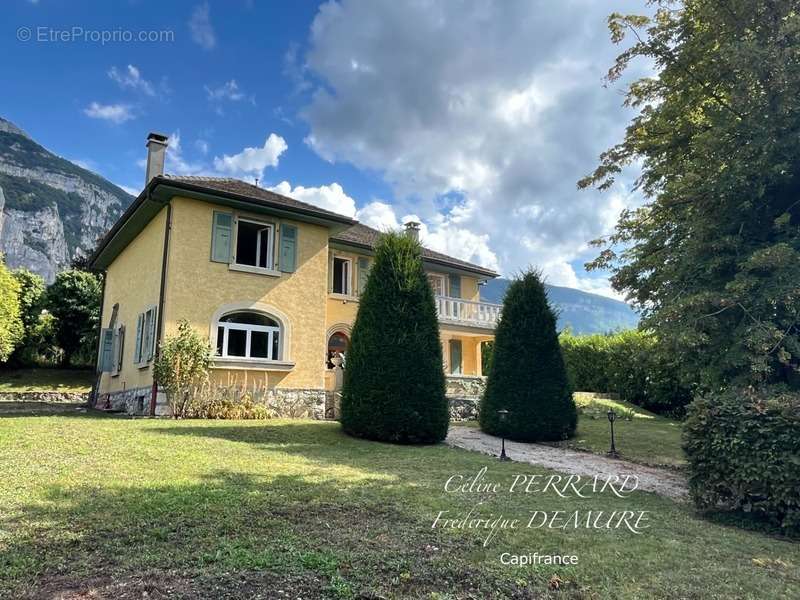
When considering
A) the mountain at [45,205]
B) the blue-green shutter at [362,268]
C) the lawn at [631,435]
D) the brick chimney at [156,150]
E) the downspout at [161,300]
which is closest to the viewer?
the lawn at [631,435]

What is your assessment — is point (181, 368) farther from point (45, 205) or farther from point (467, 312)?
point (45, 205)

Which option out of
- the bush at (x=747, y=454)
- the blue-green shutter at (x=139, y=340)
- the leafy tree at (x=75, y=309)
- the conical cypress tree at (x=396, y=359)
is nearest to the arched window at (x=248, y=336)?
the blue-green shutter at (x=139, y=340)

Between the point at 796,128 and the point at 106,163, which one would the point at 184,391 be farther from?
the point at 796,128

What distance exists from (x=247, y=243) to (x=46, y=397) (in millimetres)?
16767

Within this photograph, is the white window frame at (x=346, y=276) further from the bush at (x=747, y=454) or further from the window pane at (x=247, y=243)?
the bush at (x=747, y=454)

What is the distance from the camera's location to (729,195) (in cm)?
911

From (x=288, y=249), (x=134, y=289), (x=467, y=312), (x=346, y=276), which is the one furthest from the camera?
(x=467, y=312)

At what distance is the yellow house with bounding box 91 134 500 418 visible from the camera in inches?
569

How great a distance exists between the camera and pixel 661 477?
29.5 ft

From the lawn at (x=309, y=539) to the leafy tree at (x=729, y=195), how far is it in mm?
3338

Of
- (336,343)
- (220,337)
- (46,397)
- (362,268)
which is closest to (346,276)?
(362,268)

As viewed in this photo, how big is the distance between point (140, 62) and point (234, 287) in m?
6.94

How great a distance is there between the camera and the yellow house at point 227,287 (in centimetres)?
1445

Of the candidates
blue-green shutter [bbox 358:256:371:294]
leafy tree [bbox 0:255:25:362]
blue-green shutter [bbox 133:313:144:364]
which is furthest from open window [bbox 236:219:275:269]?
leafy tree [bbox 0:255:25:362]
